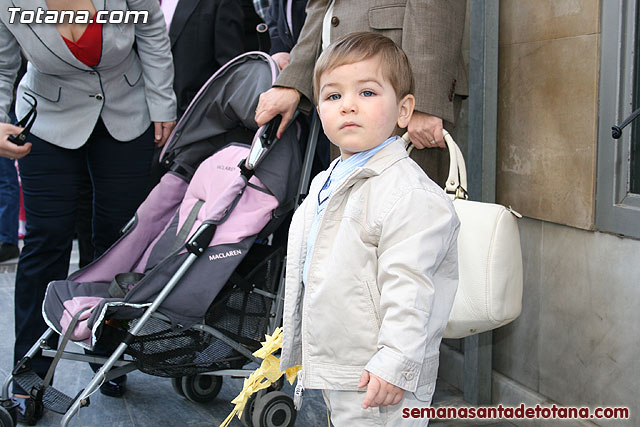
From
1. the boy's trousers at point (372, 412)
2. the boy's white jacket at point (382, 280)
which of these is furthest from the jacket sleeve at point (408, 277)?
the boy's trousers at point (372, 412)

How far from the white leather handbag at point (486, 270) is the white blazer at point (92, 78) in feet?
4.87

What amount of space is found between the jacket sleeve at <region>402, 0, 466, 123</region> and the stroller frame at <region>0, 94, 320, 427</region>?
1.76 feet

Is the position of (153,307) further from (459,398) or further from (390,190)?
(459,398)

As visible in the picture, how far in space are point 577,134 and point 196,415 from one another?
1.82 metres

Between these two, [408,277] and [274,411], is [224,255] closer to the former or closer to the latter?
[274,411]

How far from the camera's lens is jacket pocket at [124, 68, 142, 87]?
283cm

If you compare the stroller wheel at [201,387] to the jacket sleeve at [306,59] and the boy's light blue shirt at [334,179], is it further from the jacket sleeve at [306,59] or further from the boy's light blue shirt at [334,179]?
the boy's light blue shirt at [334,179]

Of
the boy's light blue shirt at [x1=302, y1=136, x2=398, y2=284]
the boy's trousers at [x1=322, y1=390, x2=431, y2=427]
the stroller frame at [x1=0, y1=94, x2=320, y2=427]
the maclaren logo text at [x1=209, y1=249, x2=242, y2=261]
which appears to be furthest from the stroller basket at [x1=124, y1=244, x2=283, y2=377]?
the boy's trousers at [x1=322, y1=390, x2=431, y2=427]

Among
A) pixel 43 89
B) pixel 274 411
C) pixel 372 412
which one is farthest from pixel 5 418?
pixel 372 412

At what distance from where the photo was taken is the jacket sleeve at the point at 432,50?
2188mm

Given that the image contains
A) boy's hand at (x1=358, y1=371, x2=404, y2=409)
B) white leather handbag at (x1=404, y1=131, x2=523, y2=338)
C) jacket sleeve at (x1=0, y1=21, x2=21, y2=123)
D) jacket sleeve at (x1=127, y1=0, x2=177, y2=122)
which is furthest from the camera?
jacket sleeve at (x1=127, y1=0, x2=177, y2=122)

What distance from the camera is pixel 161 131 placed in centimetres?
292

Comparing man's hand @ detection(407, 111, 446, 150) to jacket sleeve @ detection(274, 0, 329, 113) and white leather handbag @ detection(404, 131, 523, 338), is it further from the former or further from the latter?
jacket sleeve @ detection(274, 0, 329, 113)

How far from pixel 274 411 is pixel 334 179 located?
1.17 m
